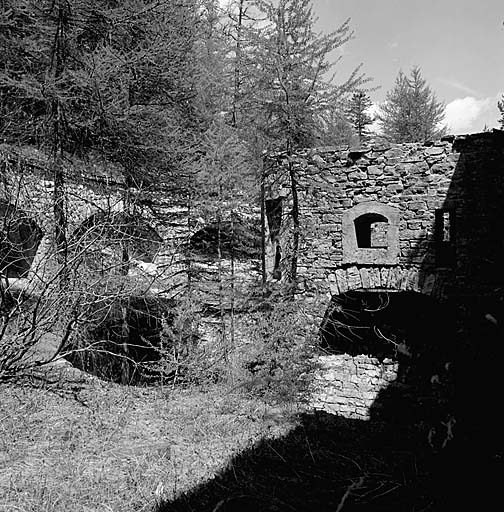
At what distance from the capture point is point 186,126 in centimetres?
1057

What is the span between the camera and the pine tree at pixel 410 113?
2109 centimetres

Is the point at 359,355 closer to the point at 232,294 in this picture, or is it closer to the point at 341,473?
the point at 232,294

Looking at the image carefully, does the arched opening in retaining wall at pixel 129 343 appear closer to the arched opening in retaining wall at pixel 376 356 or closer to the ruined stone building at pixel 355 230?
the ruined stone building at pixel 355 230

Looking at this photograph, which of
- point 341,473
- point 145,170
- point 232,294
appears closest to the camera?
point 341,473

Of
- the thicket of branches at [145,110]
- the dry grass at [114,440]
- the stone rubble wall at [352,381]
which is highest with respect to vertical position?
the thicket of branches at [145,110]

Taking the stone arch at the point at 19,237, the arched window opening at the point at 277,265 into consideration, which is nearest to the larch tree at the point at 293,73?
the arched window opening at the point at 277,265

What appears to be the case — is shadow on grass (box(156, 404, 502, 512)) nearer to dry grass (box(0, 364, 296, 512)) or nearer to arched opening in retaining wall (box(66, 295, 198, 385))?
dry grass (box(0, 364, 296, 512))

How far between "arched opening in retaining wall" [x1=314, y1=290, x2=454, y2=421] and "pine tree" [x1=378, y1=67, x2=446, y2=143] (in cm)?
1249

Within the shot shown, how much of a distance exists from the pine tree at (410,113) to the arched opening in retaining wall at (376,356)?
Result: 41.0ft

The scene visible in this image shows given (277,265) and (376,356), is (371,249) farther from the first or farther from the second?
(376,356)

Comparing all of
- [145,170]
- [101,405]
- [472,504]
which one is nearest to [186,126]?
[145,170]

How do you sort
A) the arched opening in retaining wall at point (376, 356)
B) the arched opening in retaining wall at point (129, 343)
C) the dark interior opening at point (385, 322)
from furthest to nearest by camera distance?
1. the dark interior opening at point (385, 322)
2. the arched opening in retaining wall at point (376, 356)
3. the arched opening in retaining wall at point (129, 343)

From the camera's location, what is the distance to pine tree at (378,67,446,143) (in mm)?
21094

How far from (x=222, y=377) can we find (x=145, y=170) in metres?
3.76
